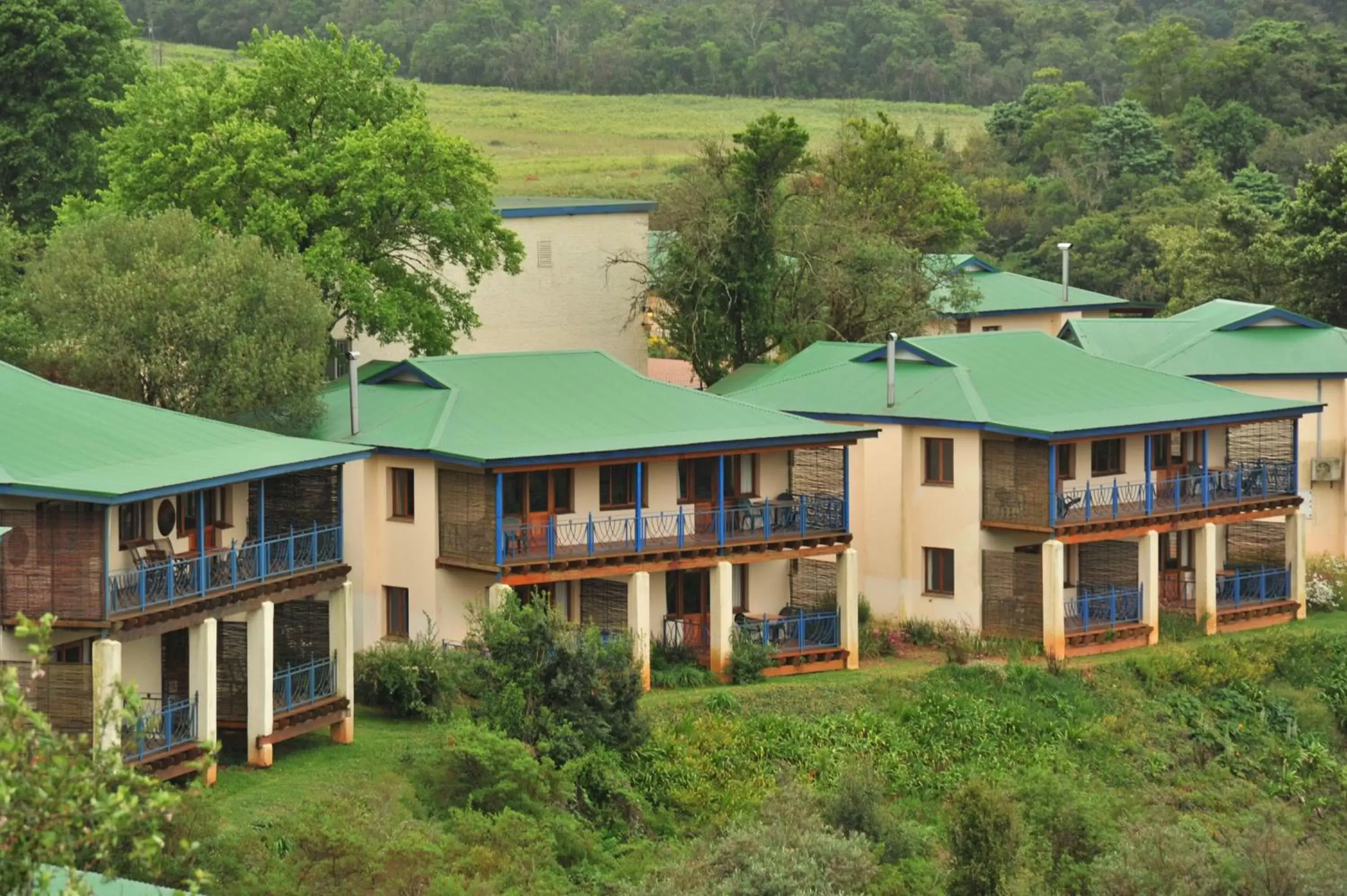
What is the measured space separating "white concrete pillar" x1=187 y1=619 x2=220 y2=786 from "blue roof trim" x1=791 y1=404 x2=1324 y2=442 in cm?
1738

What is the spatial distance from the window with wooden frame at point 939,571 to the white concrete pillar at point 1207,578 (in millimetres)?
5791

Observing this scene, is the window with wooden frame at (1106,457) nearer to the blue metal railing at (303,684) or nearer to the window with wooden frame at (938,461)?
the window with wooden frame at (938,461)

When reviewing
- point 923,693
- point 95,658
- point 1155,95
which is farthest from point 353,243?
point 1155,95

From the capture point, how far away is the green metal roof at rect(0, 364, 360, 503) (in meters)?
34.3

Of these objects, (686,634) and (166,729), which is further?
(686,634)

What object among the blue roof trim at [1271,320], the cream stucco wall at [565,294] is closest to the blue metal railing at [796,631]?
the blue roof trim at [1271,320]

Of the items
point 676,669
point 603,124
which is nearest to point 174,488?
point 676,669

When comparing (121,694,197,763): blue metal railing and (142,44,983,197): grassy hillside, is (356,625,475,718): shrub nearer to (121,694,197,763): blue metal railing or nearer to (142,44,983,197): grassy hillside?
(121,694,197,763): blue metal railing

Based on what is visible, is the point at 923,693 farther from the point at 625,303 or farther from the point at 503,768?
the point at 625,303

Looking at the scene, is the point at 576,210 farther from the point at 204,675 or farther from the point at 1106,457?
the point at 204,675

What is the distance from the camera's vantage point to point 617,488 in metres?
45.5

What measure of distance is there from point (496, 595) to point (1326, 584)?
2229cm

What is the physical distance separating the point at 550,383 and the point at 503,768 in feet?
38.4

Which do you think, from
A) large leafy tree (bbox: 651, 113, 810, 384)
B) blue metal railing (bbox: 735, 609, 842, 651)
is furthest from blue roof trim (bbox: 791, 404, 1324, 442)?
large leafy tree (bbox: 651, 113, 810, 384)
